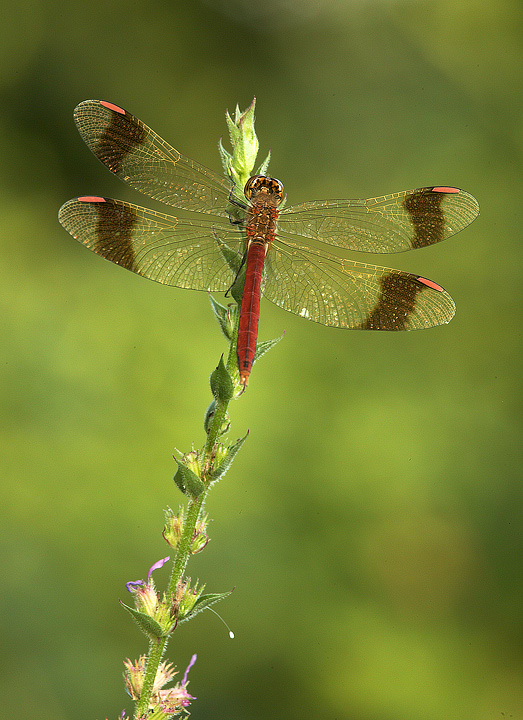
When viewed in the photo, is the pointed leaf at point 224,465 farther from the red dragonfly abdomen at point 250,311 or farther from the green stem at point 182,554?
the red dragonfly abdomen at point 250,311

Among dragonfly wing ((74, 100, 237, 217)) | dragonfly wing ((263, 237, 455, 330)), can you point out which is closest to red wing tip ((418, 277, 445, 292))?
dragonfly wing ((263, 237, 455, 330))

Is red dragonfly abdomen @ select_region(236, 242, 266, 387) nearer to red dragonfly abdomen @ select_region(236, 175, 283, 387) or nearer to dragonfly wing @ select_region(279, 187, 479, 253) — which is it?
red dragonfly abdomen @ select_region(236, 175, 283, 387)

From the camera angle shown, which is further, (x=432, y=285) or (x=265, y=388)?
(x=265, y=388)

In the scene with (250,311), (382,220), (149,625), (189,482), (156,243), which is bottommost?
(149,625)

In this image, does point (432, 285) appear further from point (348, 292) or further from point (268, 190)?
point (268, 190)

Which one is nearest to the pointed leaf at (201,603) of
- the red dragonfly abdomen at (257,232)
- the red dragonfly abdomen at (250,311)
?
the red dragonfly abdomen at (250,311)

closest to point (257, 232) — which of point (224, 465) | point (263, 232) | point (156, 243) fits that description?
point (263, 232)
